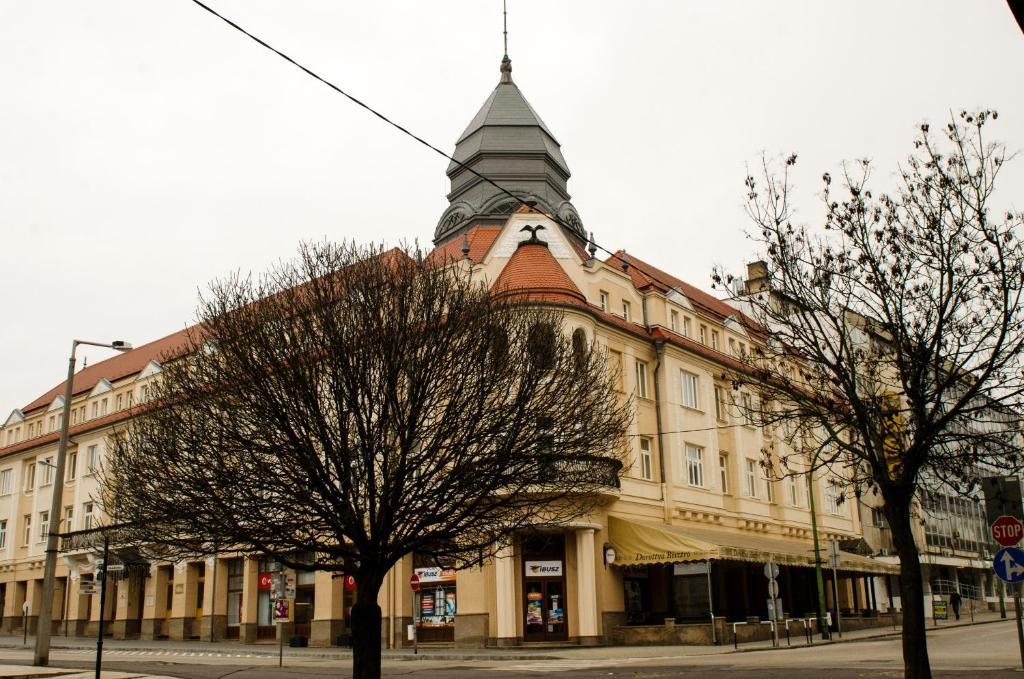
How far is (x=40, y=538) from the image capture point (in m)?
54.7

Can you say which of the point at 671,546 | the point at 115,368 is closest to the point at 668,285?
the point at 671,546

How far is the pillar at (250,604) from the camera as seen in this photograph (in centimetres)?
4128

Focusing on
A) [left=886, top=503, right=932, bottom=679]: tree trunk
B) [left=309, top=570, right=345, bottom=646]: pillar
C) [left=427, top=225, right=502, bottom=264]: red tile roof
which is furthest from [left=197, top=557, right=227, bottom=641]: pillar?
[left=886, top=503, right=932, bottom=679]: tree trunk

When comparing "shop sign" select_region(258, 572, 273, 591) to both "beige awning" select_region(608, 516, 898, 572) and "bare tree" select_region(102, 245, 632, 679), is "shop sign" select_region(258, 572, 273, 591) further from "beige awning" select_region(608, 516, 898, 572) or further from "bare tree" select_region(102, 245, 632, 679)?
"bare tree" select_region(102, 245, 632, 679)

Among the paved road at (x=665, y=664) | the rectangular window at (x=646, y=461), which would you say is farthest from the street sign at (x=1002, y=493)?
the rectangular window at (x=646, y=461)

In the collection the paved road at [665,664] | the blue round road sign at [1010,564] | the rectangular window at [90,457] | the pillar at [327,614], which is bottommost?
the paved road at [665,664]

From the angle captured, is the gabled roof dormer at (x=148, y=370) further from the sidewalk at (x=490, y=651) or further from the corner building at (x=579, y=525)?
the sidewalk at (x=490, y=651)

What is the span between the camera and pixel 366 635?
56.7ft

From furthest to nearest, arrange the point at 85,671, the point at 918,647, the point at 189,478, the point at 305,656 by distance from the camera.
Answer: the point at 305,656, the point at 85,671, the point at 189,478, the point at 918,647

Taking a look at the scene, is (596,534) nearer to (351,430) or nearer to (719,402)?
(719,402)

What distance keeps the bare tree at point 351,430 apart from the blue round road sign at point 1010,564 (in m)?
7.94

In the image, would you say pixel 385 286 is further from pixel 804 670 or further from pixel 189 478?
pixel 804 670

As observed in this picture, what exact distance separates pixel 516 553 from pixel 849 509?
2836cm

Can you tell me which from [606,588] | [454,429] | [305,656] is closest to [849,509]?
[606,588]
